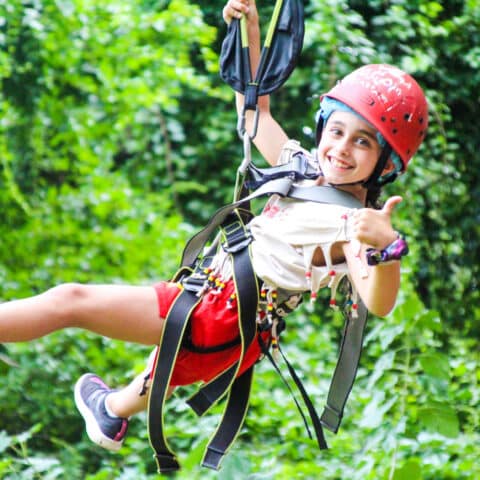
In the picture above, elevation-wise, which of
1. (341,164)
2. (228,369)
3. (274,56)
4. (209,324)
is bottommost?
(228,369)

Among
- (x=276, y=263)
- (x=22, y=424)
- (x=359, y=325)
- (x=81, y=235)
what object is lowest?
(x=22, y=424)

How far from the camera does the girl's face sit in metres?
2.58

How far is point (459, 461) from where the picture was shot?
14.3 feet

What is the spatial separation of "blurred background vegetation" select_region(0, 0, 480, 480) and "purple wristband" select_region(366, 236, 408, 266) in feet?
8.03

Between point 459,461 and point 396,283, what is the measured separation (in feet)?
7.28

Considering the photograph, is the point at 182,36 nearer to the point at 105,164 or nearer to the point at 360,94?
the point at 105,164

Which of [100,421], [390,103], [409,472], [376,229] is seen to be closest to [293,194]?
[390,103]

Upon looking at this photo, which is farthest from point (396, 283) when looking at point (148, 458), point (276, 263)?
point (148, 458)

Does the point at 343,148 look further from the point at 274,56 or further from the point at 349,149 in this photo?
the point at 274,56

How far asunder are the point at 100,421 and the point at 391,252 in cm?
116

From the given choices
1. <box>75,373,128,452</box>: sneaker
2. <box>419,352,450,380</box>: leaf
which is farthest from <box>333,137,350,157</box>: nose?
<box>419,352,450,380</box>: leaf

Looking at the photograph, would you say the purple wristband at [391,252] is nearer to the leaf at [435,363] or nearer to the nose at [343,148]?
the nose at [343,148]

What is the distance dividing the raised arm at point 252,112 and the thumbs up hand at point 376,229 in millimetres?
701

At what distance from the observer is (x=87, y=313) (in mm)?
2586
